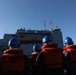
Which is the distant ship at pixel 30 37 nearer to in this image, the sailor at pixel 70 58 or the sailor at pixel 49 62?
the sailor at pixel 70 58

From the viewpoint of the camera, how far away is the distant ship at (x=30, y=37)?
72.6 meters

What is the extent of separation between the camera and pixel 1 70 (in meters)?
5.80

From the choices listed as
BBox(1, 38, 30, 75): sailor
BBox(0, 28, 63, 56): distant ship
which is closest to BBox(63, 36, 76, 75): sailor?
BBox(1, 38, 30, 75): sailor

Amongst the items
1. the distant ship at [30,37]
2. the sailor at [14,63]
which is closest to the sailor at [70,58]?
the sailor at [14,63]

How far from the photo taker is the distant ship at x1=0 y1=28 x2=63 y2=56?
72.6 metres

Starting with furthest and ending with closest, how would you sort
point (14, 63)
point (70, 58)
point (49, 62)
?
1. point (70, 58)
2. point (49, 62)
3. point (14, 63)

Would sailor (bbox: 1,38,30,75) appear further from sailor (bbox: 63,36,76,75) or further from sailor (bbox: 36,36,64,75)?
sailor (bbox: 63,36,76,75)

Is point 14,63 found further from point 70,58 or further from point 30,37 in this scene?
point 30,37

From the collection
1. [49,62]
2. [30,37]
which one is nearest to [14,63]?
[49,62]

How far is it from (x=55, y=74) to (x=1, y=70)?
5.34ft

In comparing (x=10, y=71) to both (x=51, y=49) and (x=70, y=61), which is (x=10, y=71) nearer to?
(x=51, y=49)

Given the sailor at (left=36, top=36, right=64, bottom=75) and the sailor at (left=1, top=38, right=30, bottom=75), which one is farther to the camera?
the sailor at (left=36, top=36, right=64, bottom=75)

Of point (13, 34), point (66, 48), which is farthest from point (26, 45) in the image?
point (66, 48)

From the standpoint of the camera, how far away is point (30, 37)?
3012 inches
